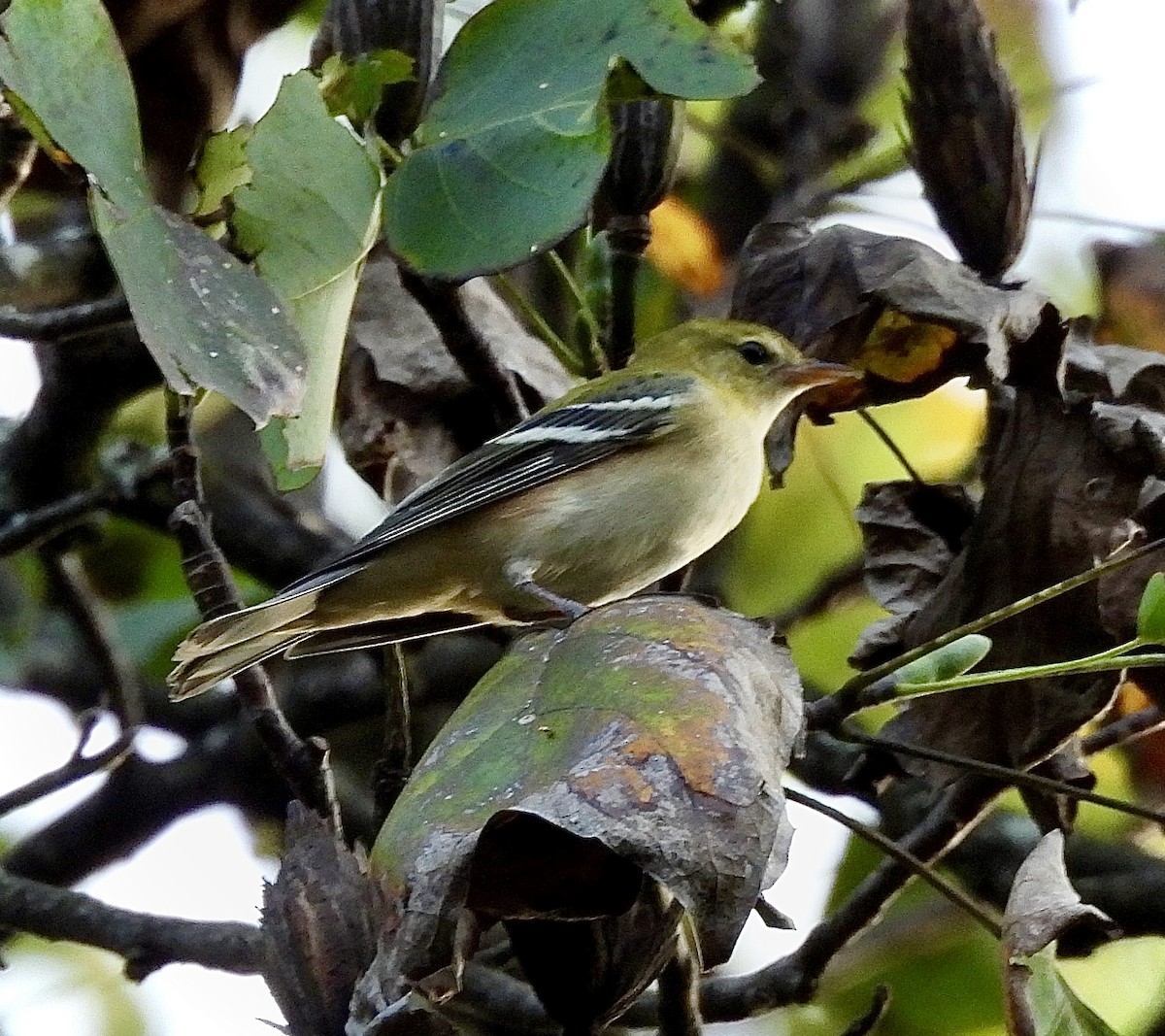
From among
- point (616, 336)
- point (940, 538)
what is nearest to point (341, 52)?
point (616, 336)

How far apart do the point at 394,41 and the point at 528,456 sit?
0.84m

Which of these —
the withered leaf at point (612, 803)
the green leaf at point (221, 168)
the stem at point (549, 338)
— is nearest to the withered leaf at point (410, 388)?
the stem at point (549, 338)

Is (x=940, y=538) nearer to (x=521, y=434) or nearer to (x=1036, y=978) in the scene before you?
(x=521, y=434)

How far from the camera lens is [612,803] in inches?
42.0

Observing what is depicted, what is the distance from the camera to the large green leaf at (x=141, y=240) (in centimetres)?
123

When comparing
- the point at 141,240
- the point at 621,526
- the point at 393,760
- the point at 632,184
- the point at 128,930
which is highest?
the point at 141,240

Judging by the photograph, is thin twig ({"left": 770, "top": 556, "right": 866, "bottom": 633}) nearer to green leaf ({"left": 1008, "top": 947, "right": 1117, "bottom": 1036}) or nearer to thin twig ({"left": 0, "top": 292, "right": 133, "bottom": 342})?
thin twig ({"left": 0, "top": 292, "right": 133, "bottom": 342})

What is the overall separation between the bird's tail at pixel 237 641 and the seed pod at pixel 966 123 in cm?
101

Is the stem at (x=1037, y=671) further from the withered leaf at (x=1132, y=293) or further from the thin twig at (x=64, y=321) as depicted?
the withered leaf at (x=1132, y=293)

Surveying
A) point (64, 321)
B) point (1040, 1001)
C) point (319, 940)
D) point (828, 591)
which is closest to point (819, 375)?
point (828, 591)

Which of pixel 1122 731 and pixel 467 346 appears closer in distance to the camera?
pixel 467 346

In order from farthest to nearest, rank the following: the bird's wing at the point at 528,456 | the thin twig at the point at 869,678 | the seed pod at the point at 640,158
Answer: the bird's wing at the point at 528,456
the seed pod at the point at 640,158
the thin twig at the point at 869,678

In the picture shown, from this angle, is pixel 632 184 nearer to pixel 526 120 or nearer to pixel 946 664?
pixel 526 120

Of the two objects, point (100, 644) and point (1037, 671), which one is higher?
point (1037, 671)
